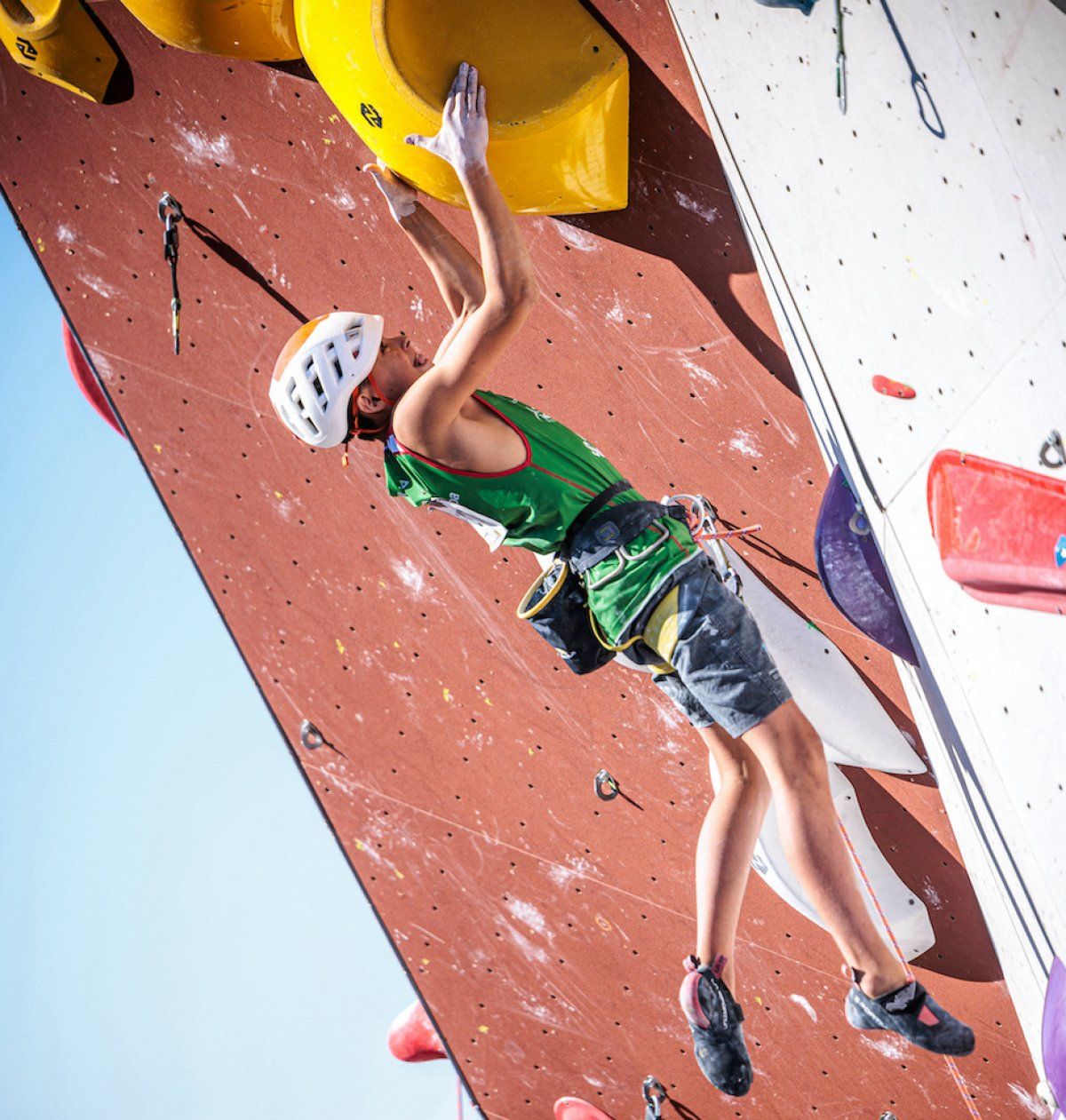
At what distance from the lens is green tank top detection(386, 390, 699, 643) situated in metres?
1.82

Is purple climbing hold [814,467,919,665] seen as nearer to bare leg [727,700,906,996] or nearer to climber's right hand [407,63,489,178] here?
bare leg [727,700,906,996]

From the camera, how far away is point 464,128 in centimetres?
171

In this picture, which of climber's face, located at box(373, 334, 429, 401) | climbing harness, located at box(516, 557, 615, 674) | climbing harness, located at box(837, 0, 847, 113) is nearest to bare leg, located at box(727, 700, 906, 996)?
climbing harness, located at box(516, 557, 615, 674)

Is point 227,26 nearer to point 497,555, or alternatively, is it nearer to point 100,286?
point 100,286

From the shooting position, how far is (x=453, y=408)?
1742 mm

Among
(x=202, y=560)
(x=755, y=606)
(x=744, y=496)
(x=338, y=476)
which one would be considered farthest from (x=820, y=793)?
(x=202, y=560)

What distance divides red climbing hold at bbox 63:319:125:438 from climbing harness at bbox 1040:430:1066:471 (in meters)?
1.85

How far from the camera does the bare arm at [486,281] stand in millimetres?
1684

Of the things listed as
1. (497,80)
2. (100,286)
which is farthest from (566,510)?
(100,286)

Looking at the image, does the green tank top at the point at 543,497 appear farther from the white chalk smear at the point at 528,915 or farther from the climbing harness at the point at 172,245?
the white chalk smear at the point at 528,915

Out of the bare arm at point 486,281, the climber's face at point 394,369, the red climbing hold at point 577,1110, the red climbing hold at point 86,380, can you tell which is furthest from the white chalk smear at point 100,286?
the red climbing hold at point 577,1110

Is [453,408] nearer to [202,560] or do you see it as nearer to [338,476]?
[338,476]

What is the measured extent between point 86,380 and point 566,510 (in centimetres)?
127

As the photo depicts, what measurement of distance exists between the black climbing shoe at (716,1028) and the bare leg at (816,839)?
26 cm
